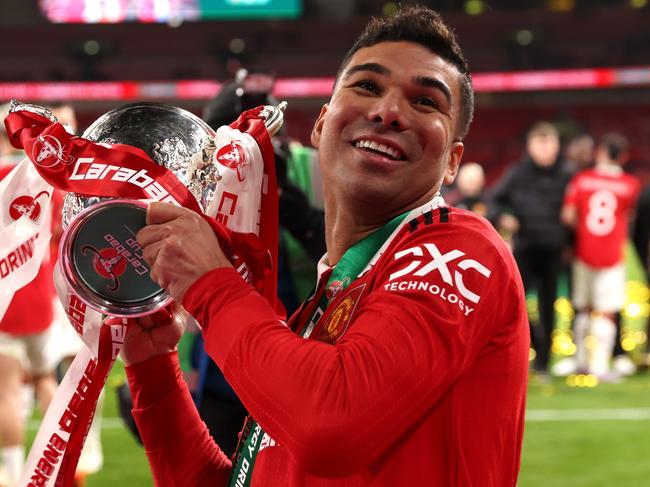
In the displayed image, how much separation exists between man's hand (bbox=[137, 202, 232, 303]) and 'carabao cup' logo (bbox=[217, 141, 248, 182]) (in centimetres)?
17

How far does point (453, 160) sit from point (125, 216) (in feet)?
1.71

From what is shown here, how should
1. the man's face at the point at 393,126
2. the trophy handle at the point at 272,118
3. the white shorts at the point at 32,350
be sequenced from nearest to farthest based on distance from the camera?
1. the man's face at the point at 393,126
2. the trophy handle at the point at 272,118
3. the white shorts at the point at 32,350

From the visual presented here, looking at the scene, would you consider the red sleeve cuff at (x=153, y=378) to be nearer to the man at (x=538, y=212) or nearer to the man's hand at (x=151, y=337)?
the man's hand at (x=151, y=337)

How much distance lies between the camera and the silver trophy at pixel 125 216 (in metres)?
1.26

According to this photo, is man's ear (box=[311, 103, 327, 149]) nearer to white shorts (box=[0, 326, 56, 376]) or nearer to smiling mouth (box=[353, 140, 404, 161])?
smiling mouth (box=[353, 140, 404, 161])

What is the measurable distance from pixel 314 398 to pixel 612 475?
407 centimetres

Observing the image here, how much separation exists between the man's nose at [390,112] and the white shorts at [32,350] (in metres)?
3.41

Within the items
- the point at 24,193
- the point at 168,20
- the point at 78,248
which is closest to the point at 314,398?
the point at 78,248

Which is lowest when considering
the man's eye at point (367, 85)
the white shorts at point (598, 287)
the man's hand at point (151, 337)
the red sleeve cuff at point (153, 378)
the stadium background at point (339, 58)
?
the stadium background at point (339, 58)

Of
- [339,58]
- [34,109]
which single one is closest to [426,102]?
[34,109]

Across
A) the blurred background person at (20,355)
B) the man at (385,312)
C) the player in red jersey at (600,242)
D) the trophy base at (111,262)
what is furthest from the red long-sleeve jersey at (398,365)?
the player in red jersey at (600,242)

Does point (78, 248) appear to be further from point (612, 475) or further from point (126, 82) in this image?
point (126, 82)

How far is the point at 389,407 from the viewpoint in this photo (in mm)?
1132

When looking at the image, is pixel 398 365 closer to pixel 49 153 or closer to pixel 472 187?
pixel 49 153
